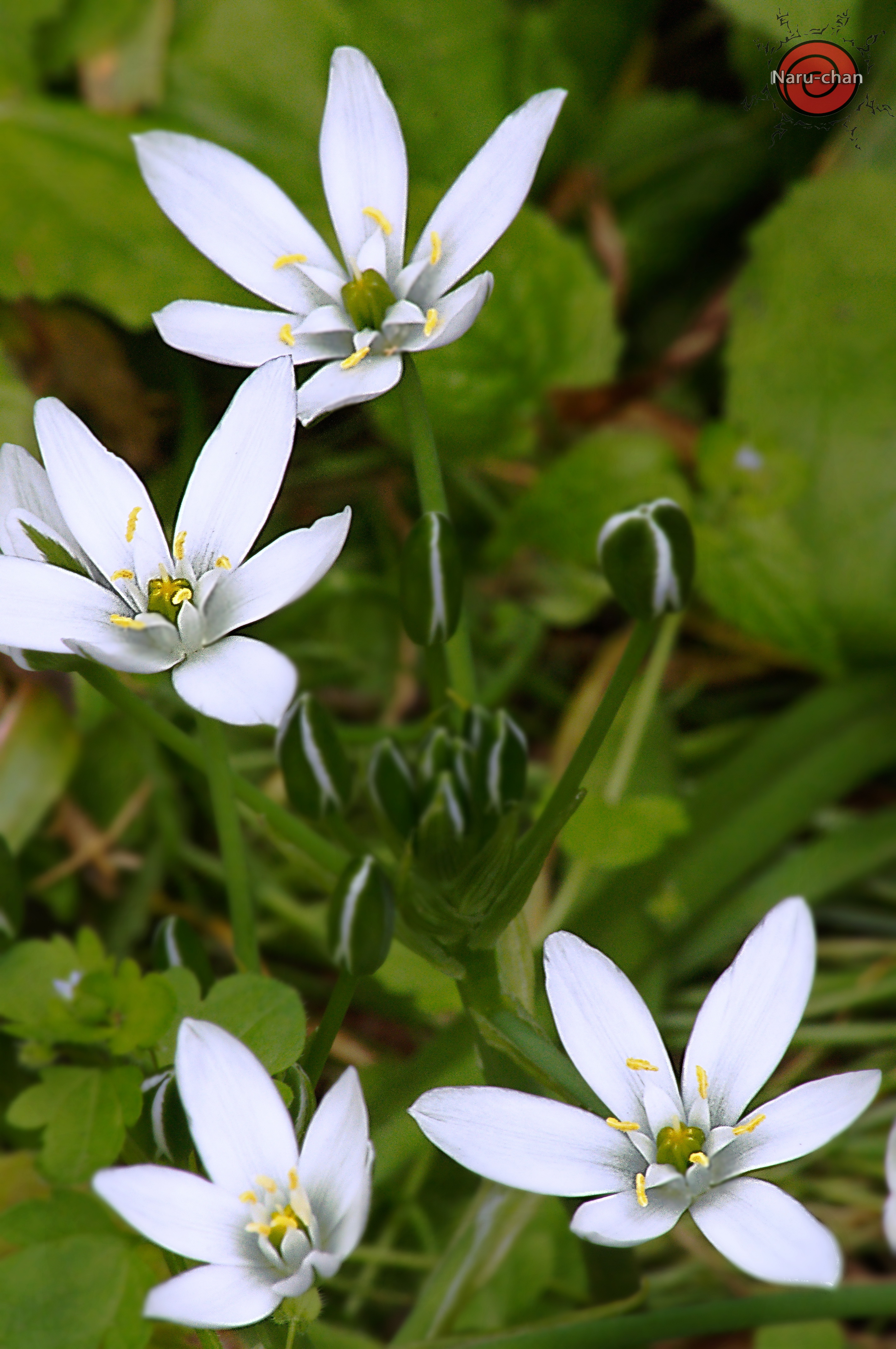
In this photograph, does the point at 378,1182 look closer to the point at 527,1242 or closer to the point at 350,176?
the point at 527,1242

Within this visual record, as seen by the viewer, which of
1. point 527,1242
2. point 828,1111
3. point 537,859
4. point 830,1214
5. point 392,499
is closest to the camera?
point 828,1111

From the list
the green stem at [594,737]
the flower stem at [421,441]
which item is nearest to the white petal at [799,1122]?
the green stem at [594,737]

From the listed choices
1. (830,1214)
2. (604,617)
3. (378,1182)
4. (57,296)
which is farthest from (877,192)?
(378,1182)

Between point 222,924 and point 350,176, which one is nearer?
point 350,176

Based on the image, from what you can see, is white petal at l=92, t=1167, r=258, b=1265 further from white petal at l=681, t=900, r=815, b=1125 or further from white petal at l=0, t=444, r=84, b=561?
white petal at l=0, t=444, r=84, b=561

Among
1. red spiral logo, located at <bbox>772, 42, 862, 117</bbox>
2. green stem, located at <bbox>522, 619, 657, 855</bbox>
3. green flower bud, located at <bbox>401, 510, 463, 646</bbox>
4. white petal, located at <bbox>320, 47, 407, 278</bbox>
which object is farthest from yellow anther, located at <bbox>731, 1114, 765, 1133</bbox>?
red spiral logo, located at <bbox>772, 42, 862, 117</bbox>

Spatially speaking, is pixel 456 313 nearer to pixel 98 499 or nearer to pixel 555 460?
pixel 98 499

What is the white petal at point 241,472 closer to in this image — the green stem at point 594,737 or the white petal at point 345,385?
the white petal at point 345,385

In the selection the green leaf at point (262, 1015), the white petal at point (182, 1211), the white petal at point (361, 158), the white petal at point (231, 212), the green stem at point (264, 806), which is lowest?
the white petal at point (182, 1211)
